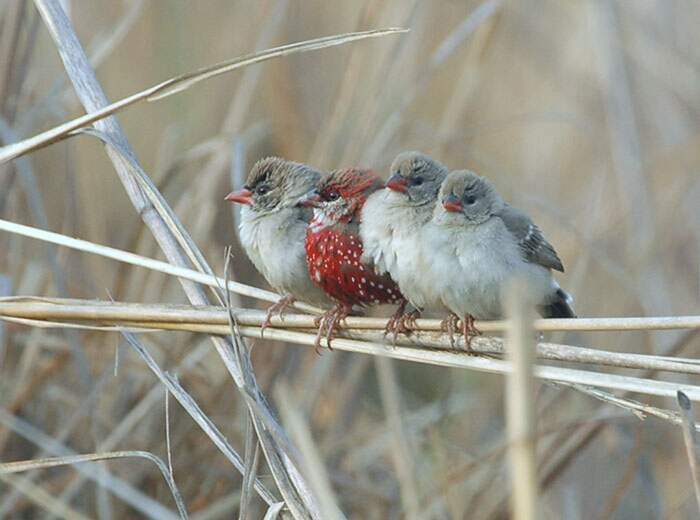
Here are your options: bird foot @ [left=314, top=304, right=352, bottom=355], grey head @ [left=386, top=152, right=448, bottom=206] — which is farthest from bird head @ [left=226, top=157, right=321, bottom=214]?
bird foot @ [left=314, top=304, right=352, bottom=355]

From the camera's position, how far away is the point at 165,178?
3859 mm

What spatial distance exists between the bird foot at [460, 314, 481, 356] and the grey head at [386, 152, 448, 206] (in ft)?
1.41

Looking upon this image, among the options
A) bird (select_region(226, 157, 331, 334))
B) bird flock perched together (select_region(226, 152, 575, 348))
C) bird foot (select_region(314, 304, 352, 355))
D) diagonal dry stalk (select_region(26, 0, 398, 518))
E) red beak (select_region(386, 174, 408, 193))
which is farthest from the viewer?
bird (select_region(226, 157, 331, 334))

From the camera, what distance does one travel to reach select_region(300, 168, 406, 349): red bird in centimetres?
336

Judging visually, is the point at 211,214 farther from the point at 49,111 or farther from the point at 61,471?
the point at 61,471

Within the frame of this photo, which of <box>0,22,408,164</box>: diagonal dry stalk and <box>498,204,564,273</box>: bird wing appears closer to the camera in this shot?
<box>0,22,408,164</box>: diagonal dry stalk

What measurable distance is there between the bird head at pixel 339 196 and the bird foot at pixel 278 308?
10.2 inches

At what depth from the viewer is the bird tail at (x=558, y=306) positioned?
3459 millimetres

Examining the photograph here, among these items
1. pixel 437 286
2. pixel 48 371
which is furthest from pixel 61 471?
pixel 437 286

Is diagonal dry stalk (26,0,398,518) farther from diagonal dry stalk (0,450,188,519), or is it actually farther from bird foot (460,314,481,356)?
bird foot (460,314,481,356)

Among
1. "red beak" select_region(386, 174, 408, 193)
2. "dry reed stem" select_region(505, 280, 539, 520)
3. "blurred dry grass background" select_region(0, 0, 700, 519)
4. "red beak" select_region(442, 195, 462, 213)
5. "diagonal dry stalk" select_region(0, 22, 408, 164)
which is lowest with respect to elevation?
"blurred dry grass background" select_region(0, 0, 700, 519)

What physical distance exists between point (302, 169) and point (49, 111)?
114 cm

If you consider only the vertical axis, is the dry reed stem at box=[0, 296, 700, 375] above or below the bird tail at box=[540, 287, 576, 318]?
above

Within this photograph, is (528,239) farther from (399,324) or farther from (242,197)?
(242,197)
